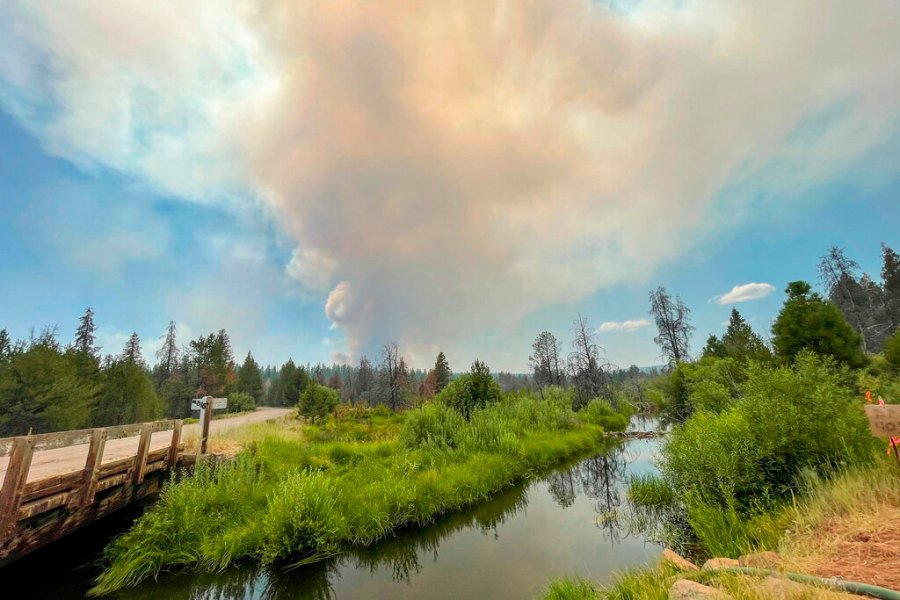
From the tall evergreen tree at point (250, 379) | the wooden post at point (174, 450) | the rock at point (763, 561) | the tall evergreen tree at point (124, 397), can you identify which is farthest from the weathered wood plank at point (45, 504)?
the tall evergreen tree at point (250, 379)

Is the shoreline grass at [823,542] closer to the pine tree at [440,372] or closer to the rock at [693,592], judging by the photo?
the rock at [693,592]

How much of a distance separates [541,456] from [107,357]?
53907mm

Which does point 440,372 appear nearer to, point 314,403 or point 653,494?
point 314,403

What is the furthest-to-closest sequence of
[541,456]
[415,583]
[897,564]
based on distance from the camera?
[541,456], [415,583], [897,564]

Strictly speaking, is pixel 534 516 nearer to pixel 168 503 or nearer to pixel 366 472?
pixel 366 472

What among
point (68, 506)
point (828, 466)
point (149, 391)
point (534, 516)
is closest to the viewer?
point (828, 466)

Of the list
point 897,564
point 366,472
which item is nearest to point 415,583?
point 366,472

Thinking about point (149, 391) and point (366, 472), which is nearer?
point (366, 472)

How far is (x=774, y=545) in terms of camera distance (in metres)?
Result: 4.91

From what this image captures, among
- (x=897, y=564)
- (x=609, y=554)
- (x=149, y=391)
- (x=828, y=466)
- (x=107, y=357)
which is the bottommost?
(x=609, y=554)

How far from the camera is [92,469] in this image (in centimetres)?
750

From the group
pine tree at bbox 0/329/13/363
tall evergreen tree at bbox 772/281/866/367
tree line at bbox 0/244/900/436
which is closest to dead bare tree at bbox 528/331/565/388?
tree line at bbox 0/244/900/436

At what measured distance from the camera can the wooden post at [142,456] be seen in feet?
30.2

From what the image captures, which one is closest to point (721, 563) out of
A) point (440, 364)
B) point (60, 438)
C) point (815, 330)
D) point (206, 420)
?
point (60, 438)
